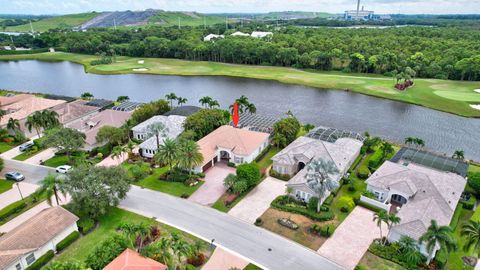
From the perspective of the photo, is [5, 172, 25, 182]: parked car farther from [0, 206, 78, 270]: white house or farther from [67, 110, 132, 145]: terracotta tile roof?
[67, 110, 132, 145]: terracotta tile roof

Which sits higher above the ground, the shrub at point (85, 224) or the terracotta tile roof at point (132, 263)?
the terracotta tile roof at point (132, 263)

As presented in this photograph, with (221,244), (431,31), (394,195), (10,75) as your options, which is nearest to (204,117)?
(221,244)

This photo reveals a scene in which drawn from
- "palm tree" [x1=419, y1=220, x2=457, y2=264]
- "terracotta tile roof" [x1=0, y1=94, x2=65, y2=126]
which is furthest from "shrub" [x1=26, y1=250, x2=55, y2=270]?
"terracotta tile roof" [x1=0, y1=94, x2=65, y2=126]

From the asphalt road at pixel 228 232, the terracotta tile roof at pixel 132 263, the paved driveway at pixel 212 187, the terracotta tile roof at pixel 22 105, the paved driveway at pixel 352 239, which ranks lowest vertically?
the paved driveway at pixel 352 239

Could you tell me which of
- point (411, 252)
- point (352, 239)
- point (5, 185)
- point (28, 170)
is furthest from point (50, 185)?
point (411, 252)

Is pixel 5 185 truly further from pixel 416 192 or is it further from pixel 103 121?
pixel 416 192

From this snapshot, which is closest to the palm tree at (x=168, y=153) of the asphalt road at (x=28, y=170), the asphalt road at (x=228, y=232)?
the asphalt road at (x=228, y=232)

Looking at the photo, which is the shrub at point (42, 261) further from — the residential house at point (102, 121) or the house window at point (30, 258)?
the residential house at point (102, 121)
